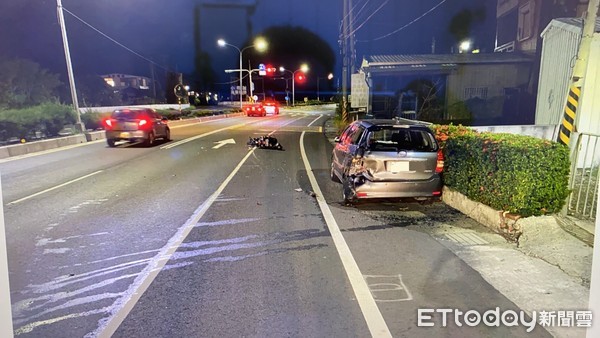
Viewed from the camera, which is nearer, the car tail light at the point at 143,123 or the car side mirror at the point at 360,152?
the car side mirror at the point at 360,152

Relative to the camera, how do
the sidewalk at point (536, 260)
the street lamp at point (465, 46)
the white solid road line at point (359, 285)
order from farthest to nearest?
the street lamp at point (465, 46) → the sidewalk at point (536, 260) → the white solid road line at point (359, 285)

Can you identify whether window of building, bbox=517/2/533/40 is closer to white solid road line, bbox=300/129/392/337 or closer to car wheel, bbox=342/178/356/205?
car wheel, bbox=342/178/356/205

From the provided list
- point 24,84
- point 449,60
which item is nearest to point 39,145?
point 449,60

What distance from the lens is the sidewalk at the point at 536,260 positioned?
3836mm

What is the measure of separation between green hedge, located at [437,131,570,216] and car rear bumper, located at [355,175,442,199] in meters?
0.82

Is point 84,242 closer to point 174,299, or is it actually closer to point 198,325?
point 174,299

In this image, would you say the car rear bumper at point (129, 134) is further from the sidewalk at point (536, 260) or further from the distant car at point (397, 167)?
the sidewalk at point (536, 260)

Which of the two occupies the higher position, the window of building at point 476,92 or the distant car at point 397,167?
the window of building at point 476,92

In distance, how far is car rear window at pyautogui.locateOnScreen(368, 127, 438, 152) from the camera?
271 inches

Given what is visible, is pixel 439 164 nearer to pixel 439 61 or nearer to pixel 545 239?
pixel 545 239

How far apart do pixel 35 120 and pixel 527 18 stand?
26915mm

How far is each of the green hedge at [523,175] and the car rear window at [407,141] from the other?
0.94 meters

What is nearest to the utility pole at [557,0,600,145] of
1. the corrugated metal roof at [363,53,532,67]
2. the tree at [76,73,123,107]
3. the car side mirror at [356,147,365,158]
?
the car side mirror at [356,147,365,158]

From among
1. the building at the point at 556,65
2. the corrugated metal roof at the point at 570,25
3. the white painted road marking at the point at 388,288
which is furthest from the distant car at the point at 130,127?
the corrugated metal roof at the point at 570,25
